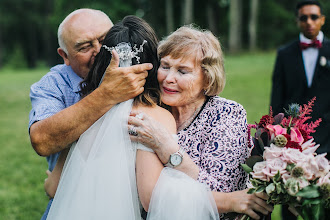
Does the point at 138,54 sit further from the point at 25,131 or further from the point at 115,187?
the point at 25,131

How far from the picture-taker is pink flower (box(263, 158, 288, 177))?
226 centimetres

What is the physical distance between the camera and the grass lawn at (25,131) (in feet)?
20.1

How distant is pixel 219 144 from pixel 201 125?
22cm

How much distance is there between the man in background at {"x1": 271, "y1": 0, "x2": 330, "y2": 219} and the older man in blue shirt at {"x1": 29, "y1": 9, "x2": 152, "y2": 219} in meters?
3.45

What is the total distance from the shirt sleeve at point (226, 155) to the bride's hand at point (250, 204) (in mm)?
115

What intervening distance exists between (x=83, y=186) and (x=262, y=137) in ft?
3.95

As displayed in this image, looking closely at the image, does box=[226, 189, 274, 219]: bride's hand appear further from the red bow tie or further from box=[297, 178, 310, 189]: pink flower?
the red bow tie

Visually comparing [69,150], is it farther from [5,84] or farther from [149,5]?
[149,5]

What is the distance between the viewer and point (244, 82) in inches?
632

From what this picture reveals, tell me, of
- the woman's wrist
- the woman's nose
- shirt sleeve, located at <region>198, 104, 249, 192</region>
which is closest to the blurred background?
the woman's nose

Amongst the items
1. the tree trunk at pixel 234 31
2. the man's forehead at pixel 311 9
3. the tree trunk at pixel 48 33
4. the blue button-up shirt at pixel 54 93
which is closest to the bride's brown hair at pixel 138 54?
the blue button-up shirt at pixel 54 93

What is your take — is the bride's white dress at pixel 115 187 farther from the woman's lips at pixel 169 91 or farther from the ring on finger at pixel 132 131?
the woman's lips at pixel 169 91

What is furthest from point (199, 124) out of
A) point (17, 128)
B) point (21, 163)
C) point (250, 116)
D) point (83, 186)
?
Result: point (17, 128)

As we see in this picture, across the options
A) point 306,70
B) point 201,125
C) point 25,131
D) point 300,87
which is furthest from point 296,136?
point 25,131
